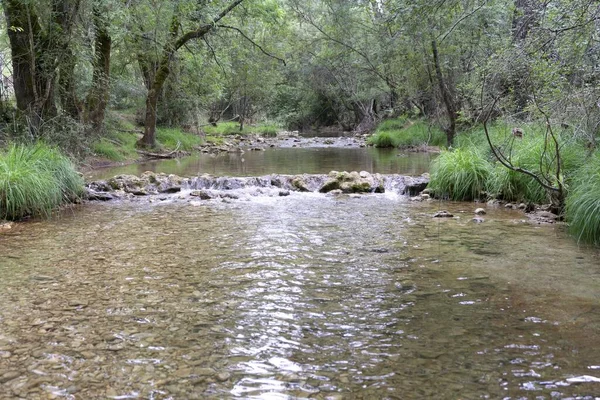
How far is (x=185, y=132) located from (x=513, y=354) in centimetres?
2306

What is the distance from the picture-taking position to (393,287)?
4926mm

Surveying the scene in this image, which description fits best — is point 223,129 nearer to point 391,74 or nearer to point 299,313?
point 391,74

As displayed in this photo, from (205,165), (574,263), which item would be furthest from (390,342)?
(205,165)

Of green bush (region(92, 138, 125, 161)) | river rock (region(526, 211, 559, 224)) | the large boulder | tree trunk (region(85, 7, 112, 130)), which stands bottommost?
river rock (region(526, 211, 559, 224))

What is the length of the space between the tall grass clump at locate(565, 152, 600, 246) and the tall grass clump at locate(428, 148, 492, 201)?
320cm

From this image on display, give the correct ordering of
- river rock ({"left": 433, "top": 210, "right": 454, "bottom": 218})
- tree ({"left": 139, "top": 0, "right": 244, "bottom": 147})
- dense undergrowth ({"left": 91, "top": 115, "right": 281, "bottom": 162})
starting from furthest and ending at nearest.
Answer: dense undergrowth ({"left": 91, "top": 115, "right": 281, "bottom": 162}) → tree ({"left": 139, "top": 0, "right": 244, "bottom": 147}) → river rock ({"left": 433, "top": 210, "right": 454, "bottom": 218})

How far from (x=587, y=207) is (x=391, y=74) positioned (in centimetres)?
1775

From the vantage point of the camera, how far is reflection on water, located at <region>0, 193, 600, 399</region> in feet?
10.4

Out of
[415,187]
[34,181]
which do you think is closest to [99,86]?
[34,181]

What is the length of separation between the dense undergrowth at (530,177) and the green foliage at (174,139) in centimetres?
1304

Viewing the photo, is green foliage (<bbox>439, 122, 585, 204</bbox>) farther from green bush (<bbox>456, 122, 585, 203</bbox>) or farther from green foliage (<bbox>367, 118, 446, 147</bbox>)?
green foliage (<bbox>367, 118, 446, 147</bbox>)

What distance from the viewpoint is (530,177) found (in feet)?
30.8

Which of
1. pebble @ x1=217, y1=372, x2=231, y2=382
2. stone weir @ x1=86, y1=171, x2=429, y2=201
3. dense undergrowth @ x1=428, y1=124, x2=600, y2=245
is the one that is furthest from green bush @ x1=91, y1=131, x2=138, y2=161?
pebble @ x1=217, y1=372, x2=231, y2=382

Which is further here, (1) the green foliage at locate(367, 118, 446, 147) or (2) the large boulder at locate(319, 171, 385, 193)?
(1) the green foliage at locate(367, 118, 446, 147)
